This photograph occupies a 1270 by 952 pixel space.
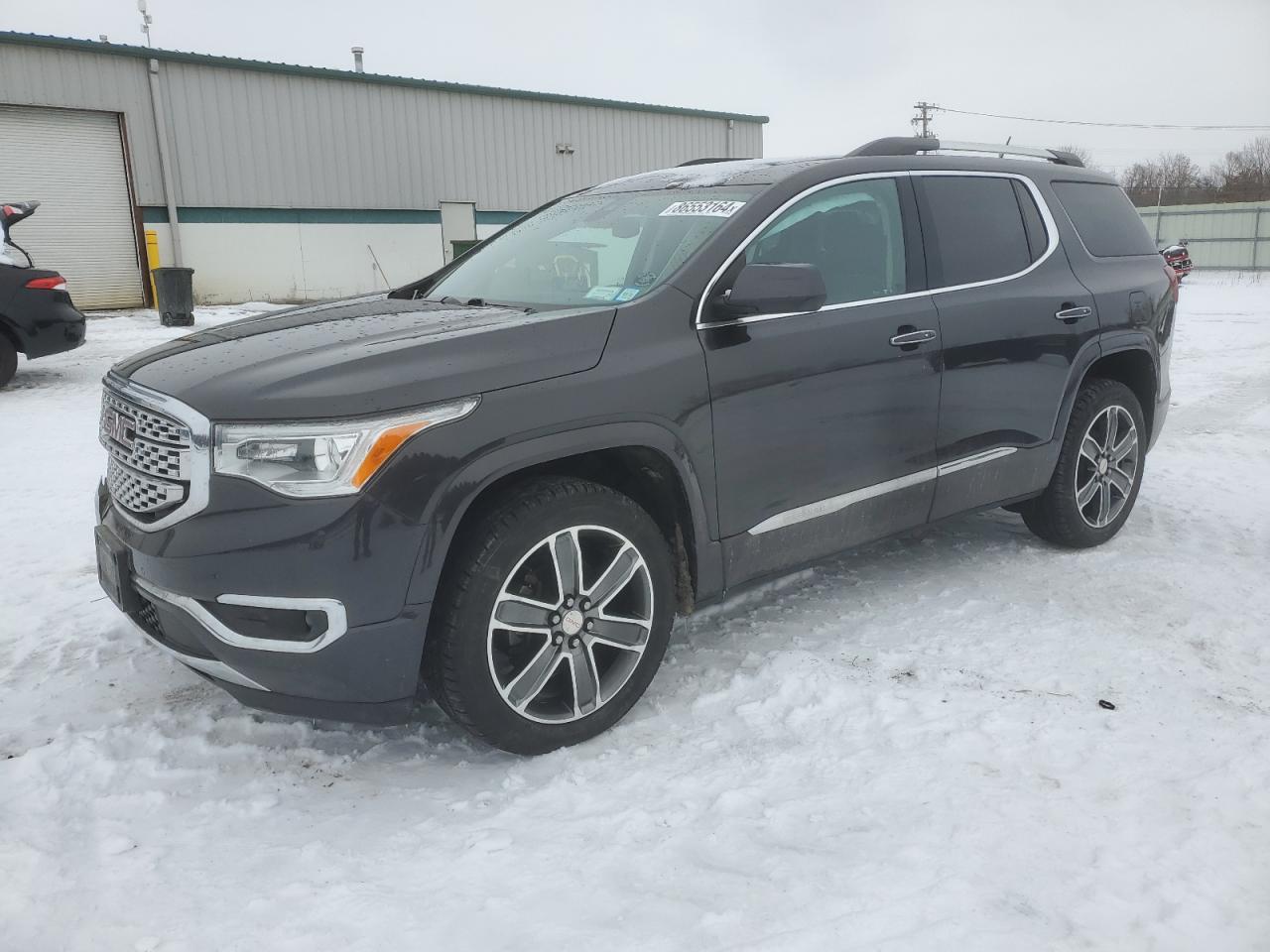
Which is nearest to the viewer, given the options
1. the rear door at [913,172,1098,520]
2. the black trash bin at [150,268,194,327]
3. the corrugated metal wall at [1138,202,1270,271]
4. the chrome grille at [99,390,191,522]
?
the chrome grille at [99,390,191,522]

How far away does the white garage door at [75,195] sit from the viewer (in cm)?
1747

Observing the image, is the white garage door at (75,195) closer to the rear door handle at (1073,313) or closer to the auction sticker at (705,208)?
the auction sticker at (705,208)

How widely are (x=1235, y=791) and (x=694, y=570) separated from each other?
5.36ft

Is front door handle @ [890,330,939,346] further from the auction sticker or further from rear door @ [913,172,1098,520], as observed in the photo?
the auction sticker

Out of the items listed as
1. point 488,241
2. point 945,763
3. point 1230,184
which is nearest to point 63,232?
point 488,241

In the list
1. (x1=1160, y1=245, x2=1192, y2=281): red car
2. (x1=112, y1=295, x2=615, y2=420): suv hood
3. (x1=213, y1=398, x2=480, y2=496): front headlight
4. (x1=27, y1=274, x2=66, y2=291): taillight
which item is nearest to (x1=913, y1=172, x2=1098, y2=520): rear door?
(x1=112, y1=295, x2=615, y2=420): suv hood

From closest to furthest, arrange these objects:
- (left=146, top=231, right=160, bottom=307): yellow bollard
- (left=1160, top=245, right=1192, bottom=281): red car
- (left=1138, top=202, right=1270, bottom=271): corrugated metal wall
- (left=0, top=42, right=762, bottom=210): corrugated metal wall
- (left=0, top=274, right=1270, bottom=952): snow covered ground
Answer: (left=0, top=274, right=1270, bottom=952): snow covered ground < (left=0, top=42, right=762, bottom=210): corrugated metal wall < (left=146, top=231, right=160, bottom=307): yellow bollard < (left=1160, top=245, right=1192, bottom=281): red car < (left=1138, top=202, right=1270, bottom=271): corrugated metal wall

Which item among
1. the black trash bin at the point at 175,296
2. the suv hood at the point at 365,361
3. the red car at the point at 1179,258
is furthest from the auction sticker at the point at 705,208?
the red car at the point at 1179,258

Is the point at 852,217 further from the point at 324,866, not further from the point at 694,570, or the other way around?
the point at 324,866

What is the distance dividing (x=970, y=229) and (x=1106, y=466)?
4.67 ft

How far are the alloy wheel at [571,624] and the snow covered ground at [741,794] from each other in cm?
20

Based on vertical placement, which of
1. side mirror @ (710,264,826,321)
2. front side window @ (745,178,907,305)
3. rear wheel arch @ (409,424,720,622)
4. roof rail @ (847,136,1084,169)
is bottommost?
rear wheel arch @ (409,424,720,622)

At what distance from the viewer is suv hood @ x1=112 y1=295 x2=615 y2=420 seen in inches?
99.2

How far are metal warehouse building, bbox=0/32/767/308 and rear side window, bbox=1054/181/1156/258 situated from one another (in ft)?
60.5
